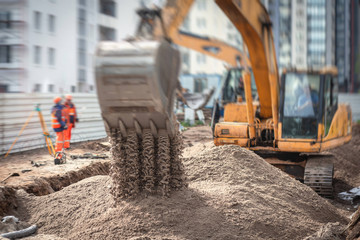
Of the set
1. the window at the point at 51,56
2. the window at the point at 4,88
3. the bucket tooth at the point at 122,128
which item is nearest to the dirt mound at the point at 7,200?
the bucket tooth at the point at 122,128

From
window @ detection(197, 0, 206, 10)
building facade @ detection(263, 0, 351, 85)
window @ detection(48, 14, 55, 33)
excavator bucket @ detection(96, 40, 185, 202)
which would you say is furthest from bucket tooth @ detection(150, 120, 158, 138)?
building facade @ detection(263, 0, 351, 85)

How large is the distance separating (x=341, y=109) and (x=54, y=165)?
634 centimetres

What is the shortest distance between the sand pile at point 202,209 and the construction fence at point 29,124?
219 inches

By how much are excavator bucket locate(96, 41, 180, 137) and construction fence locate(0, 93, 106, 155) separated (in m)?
7.81

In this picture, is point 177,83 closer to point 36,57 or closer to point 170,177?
point 170,177

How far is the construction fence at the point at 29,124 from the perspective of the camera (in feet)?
41.4

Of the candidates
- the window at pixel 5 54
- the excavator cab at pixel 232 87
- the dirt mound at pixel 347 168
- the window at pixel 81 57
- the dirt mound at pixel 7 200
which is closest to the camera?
the dirt mound at pixel 7 200

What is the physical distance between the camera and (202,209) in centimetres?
609

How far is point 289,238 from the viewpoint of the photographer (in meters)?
5.98

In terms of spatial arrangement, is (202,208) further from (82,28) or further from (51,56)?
(82,28)

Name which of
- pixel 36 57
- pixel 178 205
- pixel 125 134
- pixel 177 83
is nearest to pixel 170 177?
pixel 178 205

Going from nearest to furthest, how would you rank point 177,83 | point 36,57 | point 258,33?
point 177,83 < point 258,33 < point 36,57

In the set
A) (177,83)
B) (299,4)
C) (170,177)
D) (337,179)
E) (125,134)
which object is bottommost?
(337,179)

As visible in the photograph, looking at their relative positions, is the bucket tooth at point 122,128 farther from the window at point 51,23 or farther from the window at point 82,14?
the window at point 82,14
